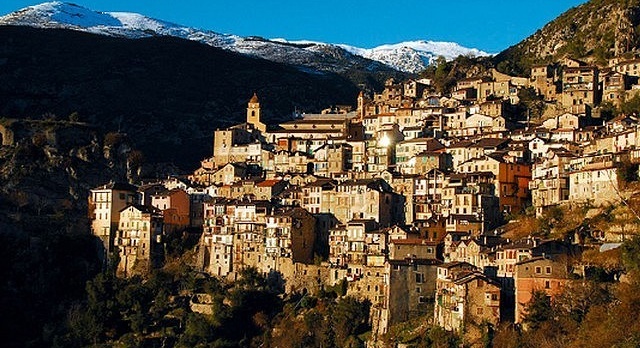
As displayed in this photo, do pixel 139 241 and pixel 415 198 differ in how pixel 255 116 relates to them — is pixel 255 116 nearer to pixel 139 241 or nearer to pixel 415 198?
pixel 139 241

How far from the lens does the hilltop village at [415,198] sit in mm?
59562

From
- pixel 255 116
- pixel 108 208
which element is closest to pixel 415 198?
pixel 108 208

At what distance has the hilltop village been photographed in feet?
195

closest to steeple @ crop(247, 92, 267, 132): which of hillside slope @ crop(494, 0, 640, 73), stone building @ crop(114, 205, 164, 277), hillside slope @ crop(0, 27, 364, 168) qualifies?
hillside slope @ crop(0, 27, 364, 168)

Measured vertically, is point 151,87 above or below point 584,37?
below

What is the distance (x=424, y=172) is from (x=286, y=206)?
366 inches

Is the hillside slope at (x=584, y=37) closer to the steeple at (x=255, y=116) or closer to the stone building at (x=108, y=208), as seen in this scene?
the steeple at (x=255, y=116)

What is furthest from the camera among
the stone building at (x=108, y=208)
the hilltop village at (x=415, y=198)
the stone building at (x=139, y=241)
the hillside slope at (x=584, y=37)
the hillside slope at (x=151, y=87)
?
the hillside slope at (x=151, y=87)

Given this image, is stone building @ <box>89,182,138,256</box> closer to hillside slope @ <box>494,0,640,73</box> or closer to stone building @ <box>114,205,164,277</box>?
stone building @ <box>114,205,164,277</box>

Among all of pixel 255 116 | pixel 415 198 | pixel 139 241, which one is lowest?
pixel 139 241

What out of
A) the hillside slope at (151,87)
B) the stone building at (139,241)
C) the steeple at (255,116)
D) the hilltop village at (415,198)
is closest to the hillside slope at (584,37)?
the hilltop village at (415,198)

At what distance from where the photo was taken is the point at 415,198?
73.9 m

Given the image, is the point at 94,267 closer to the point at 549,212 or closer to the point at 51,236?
the point at 51,236

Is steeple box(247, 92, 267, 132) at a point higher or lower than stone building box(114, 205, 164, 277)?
higher
